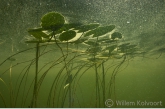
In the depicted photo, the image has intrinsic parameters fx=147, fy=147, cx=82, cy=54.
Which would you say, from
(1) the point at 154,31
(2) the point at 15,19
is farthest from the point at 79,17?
(1) the point at 154,31

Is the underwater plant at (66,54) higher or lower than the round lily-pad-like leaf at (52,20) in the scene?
lower

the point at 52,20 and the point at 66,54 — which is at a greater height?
the point at 52,20

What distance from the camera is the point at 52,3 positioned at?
3.04 meters

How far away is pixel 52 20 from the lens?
1653 mm

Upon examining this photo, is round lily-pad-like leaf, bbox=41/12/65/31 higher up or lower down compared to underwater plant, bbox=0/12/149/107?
higher up

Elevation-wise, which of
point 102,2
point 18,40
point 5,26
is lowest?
point 18,40

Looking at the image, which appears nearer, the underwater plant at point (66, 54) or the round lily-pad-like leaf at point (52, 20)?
the round lily-pad-like leaf at point (52, 20)

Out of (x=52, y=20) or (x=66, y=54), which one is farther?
(x=66, y=54)

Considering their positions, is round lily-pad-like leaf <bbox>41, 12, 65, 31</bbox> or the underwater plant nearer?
round lily-pad-like leaf <bbox>41, 12, 65, 31</bbox>

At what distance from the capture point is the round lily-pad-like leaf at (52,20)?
161cm

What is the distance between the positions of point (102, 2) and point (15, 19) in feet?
7.47

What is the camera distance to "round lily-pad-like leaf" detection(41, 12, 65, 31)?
1608 mm

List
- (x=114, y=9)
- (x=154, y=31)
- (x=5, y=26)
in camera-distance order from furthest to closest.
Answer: (x=154, y=31) → (x=5, y=26) → (x=114, y=9)

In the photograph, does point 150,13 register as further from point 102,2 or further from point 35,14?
point 35,14
